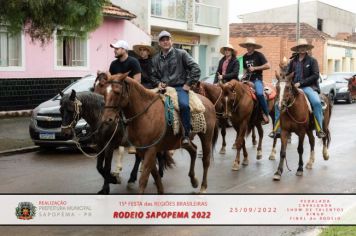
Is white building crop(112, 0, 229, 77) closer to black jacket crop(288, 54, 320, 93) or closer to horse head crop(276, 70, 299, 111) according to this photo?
black jacket crop(288, 54, 320, 93)

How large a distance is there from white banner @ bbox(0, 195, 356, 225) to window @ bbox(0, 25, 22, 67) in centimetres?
1353

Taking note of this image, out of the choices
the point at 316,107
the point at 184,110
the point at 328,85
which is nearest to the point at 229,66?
the point at 316,107

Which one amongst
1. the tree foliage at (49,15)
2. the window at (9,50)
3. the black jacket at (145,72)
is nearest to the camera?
the black jacket at (145,72)

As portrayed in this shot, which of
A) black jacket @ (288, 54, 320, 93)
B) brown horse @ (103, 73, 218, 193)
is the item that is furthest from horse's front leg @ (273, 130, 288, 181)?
brown horse @ (103, 73, 218, 193)

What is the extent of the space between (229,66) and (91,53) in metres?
12.7

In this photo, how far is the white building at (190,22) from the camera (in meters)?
28.6

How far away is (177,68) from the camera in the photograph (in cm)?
863

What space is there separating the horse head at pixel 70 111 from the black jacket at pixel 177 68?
1305mm

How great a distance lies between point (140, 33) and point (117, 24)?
176 cm

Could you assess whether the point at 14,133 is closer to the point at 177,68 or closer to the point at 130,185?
the point at 130,185

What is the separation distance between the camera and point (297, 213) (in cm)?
736

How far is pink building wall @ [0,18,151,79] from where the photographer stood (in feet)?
69.7

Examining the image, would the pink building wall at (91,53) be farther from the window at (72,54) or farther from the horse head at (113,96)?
the horse head at (113,96)

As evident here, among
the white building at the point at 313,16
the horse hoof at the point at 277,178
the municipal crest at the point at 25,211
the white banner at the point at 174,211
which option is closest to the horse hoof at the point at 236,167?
the horse hoof at the point at 277,178
